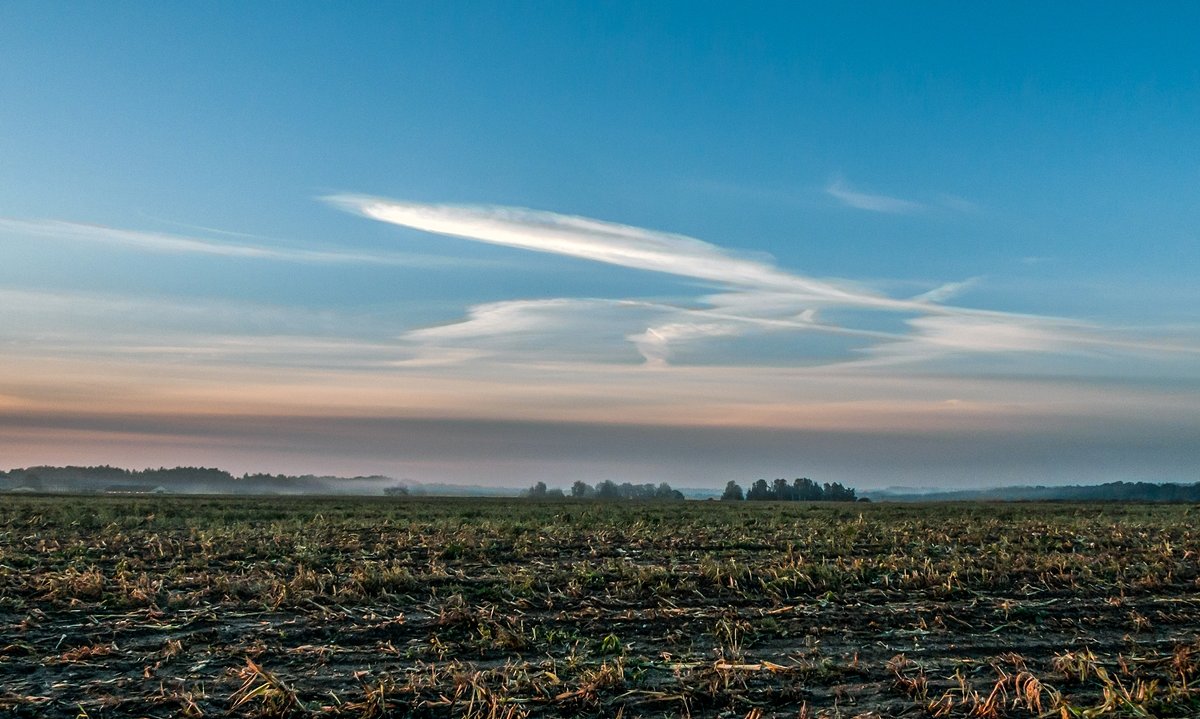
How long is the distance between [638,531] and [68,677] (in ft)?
53.3

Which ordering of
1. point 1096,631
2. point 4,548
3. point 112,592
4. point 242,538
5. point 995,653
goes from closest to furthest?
1. point 995,653
2. point 1096,631
3. point 112,592
4. point 4,548
5. point 242,538

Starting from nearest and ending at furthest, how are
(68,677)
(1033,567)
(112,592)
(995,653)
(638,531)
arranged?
(68,677) → (995,653) → (112,592) → (1033,567) → (638,531)

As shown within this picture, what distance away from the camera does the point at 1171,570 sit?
54.4ft

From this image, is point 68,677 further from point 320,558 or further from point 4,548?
point 4,548

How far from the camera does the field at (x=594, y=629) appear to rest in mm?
8680

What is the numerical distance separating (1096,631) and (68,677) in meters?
12.9

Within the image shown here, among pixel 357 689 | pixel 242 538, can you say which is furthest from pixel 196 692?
pixel 242 538

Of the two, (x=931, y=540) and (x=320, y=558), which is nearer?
(x=320, y=558)

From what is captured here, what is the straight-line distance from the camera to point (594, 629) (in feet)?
38.0

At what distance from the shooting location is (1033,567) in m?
16.4

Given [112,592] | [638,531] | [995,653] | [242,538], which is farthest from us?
A: [638,531]

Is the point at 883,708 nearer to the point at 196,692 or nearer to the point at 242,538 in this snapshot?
the point at 196,692

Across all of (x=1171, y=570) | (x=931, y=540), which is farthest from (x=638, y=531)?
(x=1171, y=570)

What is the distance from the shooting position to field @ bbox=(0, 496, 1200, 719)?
868 cm
